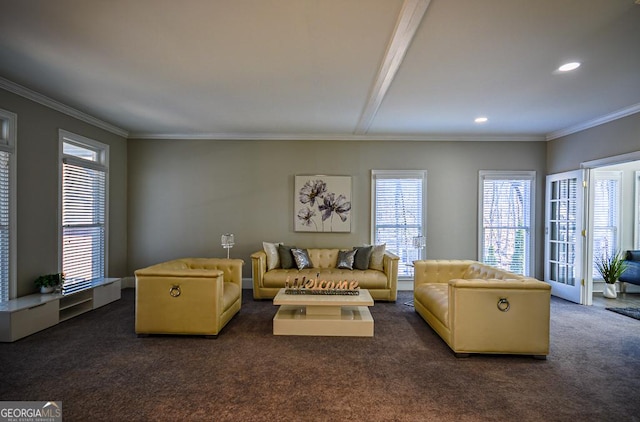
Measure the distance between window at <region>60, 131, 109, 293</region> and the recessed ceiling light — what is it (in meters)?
6.08

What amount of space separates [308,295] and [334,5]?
2921mm

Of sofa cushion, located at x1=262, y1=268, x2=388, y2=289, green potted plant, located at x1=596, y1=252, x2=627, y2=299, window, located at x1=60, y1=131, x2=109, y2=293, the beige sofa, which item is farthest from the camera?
green potted plant, located at x1=596, y1=252, x2=627, y2=299

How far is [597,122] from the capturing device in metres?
4.82

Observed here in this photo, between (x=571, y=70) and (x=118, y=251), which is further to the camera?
A: (x=118, y=251)

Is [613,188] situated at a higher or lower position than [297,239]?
higher

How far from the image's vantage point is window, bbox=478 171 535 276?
5914 mm

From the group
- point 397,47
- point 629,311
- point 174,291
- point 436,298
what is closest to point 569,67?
point 397,47

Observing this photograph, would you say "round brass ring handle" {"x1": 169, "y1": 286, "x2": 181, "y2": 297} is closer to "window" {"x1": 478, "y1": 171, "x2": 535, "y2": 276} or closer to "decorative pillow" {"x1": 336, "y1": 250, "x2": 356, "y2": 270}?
"decorative pillow" {"x1": 336, "y1": 250, "x2": 356, "y2": 270}

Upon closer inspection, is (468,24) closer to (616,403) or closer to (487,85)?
(487,85)

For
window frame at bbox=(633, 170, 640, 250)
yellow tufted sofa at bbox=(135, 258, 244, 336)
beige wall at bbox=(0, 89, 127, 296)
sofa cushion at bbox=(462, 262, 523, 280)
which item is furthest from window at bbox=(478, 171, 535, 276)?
beige wall at bbox=(0, 89, 127, 296)

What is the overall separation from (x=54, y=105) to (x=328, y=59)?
383 cm

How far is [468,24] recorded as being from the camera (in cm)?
244

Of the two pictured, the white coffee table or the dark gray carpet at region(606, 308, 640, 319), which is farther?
the dark gray carpet at region(606, 308, 640, 319)

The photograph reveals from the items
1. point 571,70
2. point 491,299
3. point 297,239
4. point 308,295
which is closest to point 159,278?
point 308,295
